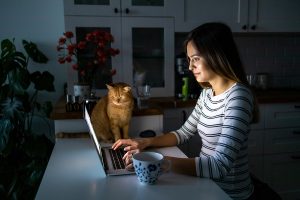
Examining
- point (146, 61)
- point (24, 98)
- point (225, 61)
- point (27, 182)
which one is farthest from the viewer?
point (146, 61)

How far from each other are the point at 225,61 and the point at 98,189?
65 centimetres

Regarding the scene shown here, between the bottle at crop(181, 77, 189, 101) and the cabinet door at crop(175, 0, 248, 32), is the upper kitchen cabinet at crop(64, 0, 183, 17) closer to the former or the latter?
the cabinet door at crop(175, 0, 248, 32)

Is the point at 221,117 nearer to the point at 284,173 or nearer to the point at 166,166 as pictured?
the point at 166,166

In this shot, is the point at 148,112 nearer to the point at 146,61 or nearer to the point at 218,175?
the point at 218,175

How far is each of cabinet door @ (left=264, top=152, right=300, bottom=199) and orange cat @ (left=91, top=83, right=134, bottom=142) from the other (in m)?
1.39

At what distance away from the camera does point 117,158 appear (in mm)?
1078

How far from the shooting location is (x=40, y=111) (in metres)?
2.24

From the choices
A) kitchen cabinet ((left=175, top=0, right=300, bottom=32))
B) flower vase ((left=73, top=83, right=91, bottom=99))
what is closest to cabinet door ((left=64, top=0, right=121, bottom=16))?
kitchen cabinet ((left=175, top=0, right=300, bottom=32))

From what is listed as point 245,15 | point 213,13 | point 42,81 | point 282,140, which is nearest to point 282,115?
point 282,140

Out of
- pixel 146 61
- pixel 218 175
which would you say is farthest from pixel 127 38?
pixel 218 175

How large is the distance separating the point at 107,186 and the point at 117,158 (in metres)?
0.23

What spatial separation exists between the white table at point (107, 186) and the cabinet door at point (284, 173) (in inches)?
60.6

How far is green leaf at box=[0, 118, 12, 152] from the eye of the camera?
66.3 inches

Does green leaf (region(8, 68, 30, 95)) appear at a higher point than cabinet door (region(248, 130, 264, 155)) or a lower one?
higher
